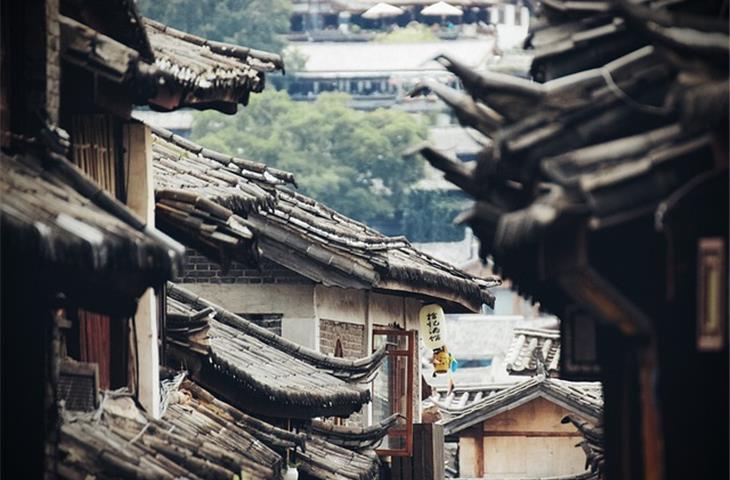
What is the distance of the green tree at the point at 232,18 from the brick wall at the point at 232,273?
428ft

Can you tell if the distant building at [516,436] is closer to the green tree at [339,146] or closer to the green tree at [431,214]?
the green tree at [431,214]

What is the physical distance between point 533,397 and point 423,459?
27.3 feet

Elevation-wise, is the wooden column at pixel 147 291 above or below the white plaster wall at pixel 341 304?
above

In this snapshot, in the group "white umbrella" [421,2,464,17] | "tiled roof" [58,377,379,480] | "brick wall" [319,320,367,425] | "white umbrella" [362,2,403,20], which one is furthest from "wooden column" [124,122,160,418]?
"white umbrella" [362,2,403,20]

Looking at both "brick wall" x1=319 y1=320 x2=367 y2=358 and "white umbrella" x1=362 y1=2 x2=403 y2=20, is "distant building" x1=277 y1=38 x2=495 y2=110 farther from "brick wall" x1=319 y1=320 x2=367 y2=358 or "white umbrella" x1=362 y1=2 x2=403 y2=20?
"brick wall" x1=319 y1=320 x2=367 y2=358

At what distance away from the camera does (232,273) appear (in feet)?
108

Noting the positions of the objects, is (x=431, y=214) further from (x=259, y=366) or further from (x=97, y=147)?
(x=97, y=147)

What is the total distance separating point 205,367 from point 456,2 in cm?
14634

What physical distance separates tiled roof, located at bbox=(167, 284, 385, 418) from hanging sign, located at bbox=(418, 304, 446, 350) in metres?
5.84

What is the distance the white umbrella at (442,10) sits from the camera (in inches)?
6654

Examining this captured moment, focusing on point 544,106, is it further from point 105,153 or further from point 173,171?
point 173,171

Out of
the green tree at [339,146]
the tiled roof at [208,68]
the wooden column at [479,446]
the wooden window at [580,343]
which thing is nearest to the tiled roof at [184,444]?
the tiled roof at [208,68]

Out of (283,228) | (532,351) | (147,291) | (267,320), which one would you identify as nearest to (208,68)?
(147,291)

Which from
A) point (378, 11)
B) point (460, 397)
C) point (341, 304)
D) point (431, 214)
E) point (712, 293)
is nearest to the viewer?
point (712, 293)
